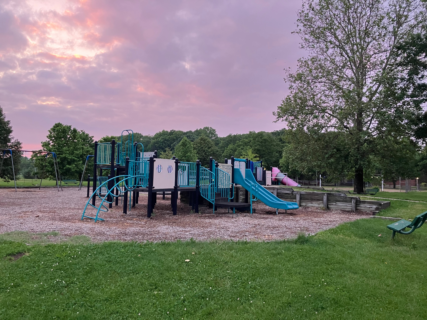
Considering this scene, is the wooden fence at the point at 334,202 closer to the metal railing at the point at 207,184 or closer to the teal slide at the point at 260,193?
the teal slide at the point at 260,193

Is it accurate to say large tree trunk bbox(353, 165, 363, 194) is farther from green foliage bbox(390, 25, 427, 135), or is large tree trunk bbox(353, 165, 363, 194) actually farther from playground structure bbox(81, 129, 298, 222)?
playground structure bbox(81, 129, 298, 222)

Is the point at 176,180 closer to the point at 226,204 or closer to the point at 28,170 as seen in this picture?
the point at 226,204

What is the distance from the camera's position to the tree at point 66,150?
35750 millimetres

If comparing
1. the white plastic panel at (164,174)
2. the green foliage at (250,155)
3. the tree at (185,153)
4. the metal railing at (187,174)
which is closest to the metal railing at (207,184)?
the metal railing at (187,174)

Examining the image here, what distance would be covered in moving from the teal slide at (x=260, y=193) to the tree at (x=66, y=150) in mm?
28091

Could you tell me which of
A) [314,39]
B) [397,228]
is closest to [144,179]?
[397,228]

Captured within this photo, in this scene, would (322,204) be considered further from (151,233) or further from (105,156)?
(105,156)

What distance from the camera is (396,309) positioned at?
377 cm

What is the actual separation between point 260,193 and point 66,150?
101ft

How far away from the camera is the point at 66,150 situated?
3656 cm

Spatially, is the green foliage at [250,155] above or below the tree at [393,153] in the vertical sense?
above

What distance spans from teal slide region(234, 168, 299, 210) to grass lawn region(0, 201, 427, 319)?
6031mm

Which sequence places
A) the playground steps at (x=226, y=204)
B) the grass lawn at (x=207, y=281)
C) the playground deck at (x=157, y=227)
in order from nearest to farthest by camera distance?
1. the grass lawn at (x=207, y=281)
2. the playground deck at (x=157, y=227)
3. the playground steps at (x=226, y=204)

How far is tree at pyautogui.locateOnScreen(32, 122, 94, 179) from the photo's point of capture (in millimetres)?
35750
